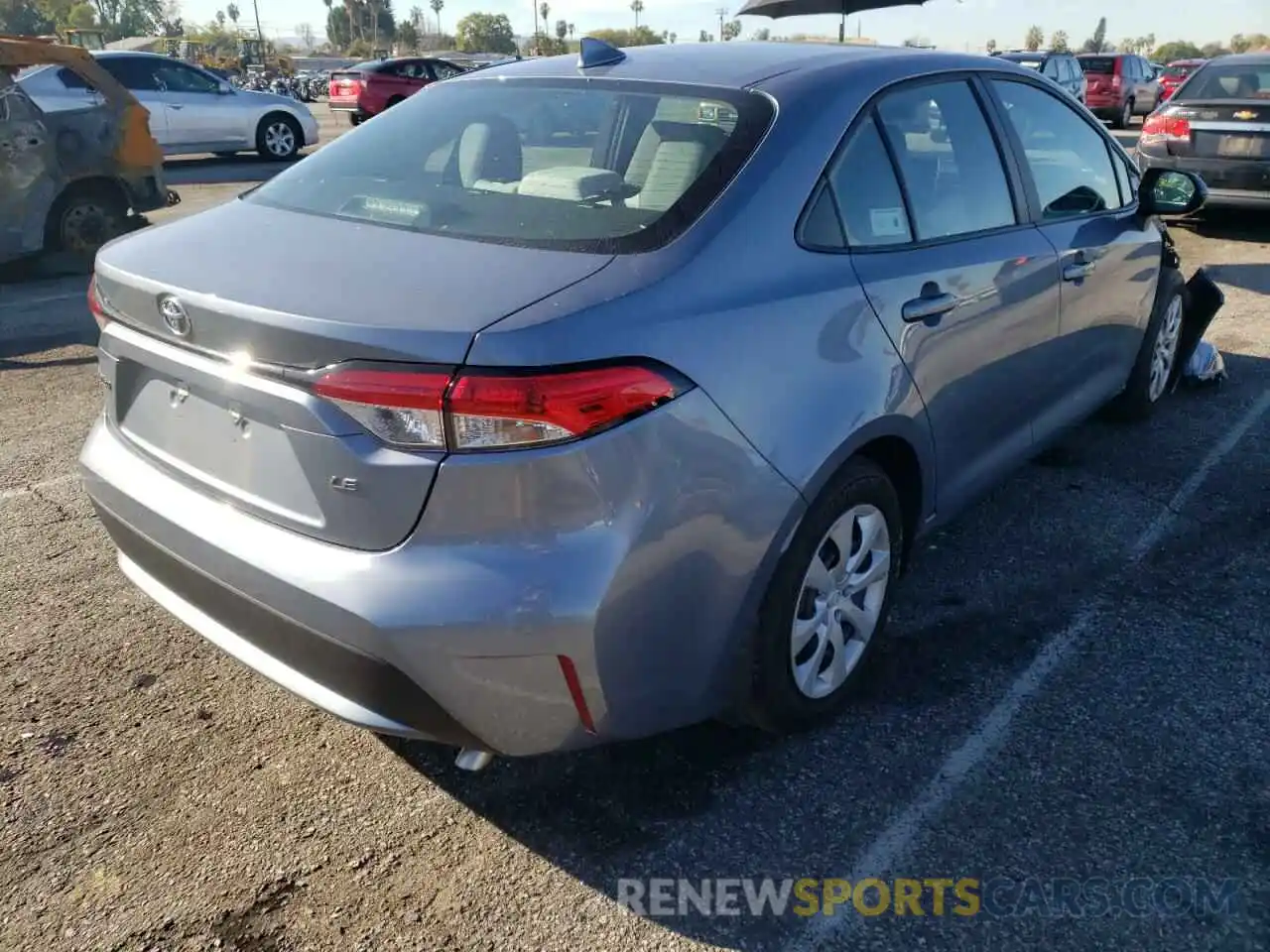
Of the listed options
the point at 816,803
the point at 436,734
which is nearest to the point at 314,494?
the point at 436,734

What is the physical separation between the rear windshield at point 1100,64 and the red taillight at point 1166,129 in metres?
13.6

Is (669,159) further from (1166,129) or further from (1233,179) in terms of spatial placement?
(1166,129)

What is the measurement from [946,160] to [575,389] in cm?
178

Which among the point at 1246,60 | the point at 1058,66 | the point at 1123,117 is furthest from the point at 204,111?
the point at 1123,117

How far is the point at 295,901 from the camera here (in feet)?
7.32

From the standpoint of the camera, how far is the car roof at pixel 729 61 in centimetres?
281

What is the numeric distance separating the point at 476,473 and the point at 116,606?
204cm

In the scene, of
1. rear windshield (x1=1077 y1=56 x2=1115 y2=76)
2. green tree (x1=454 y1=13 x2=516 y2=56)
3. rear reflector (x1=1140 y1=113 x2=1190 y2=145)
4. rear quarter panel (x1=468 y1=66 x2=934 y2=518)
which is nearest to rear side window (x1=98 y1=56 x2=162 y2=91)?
rear reflector (x1=1140 y1=113 x2=1190 y2=145)

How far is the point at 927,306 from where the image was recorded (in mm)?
2783

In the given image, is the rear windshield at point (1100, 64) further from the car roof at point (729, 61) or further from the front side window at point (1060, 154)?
the car roof at point (729, 61)

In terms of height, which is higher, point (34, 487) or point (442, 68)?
point (442, 68)

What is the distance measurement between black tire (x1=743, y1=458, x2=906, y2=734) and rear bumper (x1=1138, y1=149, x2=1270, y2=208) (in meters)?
7.78

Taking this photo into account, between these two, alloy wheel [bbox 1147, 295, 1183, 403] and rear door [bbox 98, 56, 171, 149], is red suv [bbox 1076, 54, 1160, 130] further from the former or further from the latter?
alloy wheel [bbox 1147, 295, 1183, 403]

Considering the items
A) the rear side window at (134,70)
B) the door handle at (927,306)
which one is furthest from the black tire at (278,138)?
the door handle at (927,306)
